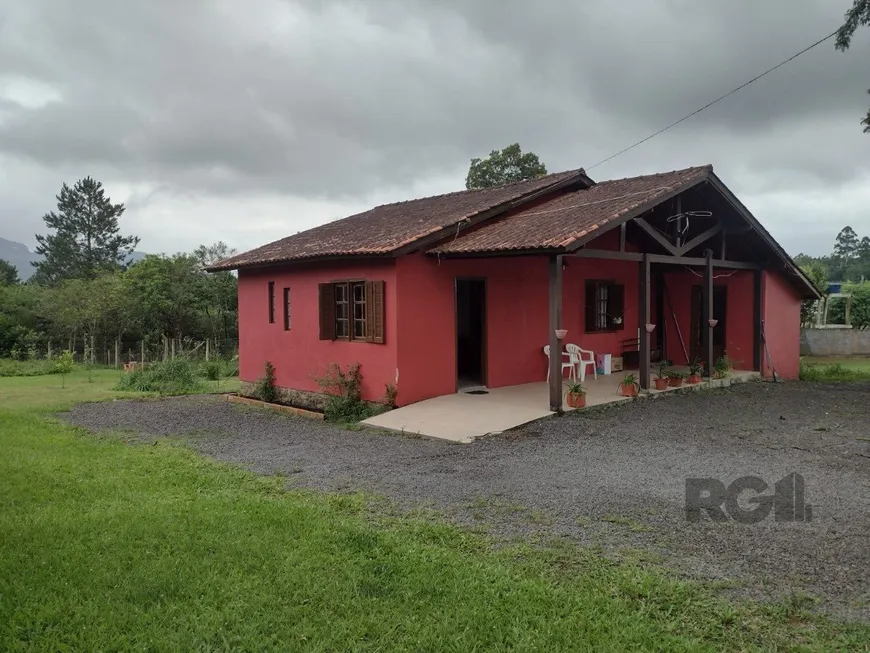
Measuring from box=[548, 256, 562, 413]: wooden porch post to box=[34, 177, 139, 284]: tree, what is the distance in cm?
4365

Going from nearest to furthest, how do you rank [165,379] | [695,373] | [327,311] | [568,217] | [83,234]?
[568,217] → [327,311] → [695,373] → [165,379] → [83,234]

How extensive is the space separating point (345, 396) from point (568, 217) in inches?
188

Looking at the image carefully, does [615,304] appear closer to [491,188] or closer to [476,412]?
[491,188]

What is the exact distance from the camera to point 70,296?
24906 mm

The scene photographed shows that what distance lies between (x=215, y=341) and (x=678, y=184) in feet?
67.9

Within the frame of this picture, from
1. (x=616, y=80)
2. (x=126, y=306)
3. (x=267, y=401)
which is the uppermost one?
(x=616, y=80)

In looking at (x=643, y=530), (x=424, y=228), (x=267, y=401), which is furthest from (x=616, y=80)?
(x=643, y=530)

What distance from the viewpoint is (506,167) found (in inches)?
1062

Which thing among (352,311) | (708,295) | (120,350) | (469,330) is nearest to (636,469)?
(352,311)

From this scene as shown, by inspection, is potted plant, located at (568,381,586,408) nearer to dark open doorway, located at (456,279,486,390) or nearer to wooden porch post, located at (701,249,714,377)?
dark open doorway, located at (456,279,486,390)

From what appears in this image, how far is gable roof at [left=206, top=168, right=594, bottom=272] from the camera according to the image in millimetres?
9906

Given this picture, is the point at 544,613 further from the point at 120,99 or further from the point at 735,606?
the point at 120,99

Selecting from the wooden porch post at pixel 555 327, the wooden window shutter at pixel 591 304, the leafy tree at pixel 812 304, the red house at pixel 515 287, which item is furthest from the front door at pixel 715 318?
the leafy tree at pixel 812 304

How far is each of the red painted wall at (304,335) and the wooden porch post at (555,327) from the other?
2440mm
